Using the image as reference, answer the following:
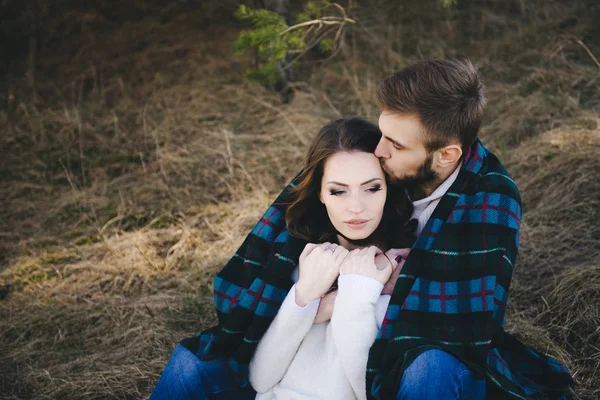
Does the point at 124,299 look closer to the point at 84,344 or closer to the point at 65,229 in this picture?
the point at 84,344

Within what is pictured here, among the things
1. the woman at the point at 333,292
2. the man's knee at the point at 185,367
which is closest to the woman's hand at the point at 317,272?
the woman at the point at 333,292

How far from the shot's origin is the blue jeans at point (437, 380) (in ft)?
5.70

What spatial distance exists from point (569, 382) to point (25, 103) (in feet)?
18.6

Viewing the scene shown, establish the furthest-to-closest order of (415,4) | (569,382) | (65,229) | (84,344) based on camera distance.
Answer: (415,4), (65,229), (84,344), (569,382)

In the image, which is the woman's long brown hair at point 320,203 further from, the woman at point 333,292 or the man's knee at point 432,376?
the man's knee at point 432,376

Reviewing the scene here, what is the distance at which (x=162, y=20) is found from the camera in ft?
24.2

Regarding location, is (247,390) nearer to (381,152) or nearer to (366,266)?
(366,266)

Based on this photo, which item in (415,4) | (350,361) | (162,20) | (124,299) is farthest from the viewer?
(162,20)

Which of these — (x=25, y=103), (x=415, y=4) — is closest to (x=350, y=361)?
(x=25, y=103)

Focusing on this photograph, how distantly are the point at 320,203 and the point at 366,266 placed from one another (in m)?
0.43

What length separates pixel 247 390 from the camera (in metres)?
2.22

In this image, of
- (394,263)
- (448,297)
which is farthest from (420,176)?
(448,297)

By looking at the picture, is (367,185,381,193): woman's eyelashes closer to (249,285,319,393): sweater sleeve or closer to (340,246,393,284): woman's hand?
(340,246,393,284): woman's hand

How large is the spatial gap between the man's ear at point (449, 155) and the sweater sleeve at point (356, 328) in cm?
59
